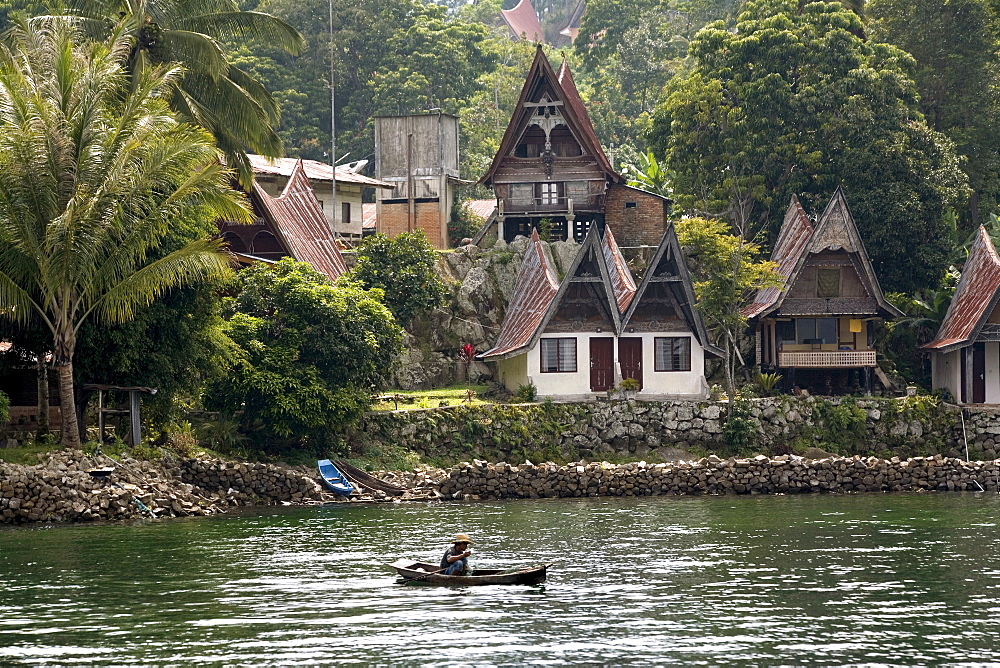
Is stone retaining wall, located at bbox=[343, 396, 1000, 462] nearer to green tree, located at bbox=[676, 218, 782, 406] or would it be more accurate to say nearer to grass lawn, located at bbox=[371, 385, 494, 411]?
grass lawn, located at bbox=[371, 385, 494, 411]

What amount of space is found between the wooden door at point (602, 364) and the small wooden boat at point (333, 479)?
10706 millimetres

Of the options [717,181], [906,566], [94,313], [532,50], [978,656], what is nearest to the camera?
[978,656]

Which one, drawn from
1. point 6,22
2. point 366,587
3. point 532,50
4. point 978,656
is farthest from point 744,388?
point 532,50

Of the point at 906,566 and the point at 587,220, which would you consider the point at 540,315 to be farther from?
the point at 906,566

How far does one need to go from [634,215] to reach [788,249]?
1028 cm

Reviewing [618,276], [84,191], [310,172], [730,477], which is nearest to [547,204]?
[618,276]

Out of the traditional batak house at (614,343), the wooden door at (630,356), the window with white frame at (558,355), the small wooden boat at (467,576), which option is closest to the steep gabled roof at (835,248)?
the traditional batak house at (614,343)

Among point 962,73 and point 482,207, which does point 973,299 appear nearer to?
point 962,73

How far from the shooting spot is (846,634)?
2406 cm

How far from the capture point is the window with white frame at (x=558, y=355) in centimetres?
5084

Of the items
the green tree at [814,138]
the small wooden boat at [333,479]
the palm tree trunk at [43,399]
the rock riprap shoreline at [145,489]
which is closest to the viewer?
the rock riprap shoreline at [145,489]

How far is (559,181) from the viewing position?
62.0m

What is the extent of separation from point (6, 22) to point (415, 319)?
34.3m

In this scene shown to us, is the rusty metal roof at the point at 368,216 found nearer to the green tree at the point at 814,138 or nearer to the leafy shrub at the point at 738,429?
the green tree at the point at 814,138
